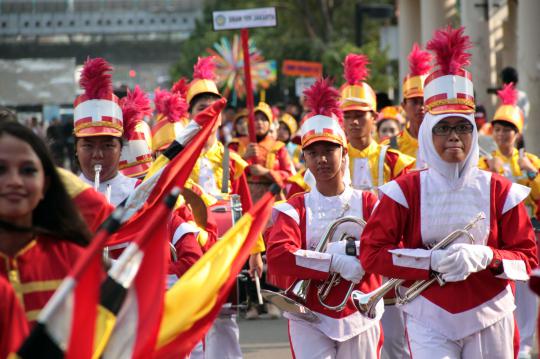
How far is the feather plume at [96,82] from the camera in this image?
7.98 metres

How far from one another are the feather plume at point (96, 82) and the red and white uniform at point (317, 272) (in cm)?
129

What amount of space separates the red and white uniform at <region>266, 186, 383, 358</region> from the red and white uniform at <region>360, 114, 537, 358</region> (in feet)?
2.24

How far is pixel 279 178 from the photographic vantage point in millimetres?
13797

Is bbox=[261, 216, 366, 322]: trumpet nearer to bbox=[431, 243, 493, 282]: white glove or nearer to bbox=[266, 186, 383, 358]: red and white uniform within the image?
bbox=[266, 186, 383, 358]: red and white uniform

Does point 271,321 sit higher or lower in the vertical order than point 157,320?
lower

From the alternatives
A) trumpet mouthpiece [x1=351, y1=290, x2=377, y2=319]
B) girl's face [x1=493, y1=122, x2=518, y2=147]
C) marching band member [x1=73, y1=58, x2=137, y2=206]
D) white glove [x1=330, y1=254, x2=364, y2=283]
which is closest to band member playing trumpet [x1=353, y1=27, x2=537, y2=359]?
trumpet mouthpiece [x1=351, y1=290, x2=377, y2=319]

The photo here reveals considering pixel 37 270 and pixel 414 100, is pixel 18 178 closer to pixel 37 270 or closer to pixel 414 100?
pixel 37 270

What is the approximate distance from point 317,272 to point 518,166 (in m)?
4.20

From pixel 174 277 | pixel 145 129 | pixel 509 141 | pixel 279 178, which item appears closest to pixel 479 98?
pixel 279 178

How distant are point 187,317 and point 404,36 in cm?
2823

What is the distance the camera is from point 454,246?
6.51 metres

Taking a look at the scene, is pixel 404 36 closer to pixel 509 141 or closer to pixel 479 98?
pixel 479 98

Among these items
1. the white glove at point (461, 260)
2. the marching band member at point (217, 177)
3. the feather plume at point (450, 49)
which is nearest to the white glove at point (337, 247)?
the white glove at point (461, 260)

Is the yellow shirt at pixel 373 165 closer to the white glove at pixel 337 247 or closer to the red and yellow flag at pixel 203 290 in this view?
the white glove at pixel 337 247
